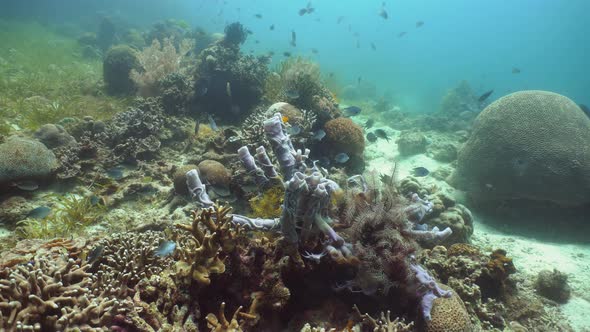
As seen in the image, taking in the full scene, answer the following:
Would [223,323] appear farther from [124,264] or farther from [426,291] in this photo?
[426,291]

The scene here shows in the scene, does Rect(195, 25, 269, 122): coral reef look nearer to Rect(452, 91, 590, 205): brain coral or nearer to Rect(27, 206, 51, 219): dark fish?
Rect(27, 206, 51, 219): dark fish

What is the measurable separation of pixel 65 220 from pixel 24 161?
1778 millimetres

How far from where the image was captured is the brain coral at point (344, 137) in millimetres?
7734

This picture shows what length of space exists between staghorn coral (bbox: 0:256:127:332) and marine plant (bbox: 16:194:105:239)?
2138mm

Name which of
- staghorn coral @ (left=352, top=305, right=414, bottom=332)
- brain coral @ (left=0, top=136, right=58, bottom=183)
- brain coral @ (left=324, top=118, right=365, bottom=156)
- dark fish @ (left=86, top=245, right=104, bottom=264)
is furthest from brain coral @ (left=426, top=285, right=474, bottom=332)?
brain coral @ (left=0, top=136, right=58, bottom=183)

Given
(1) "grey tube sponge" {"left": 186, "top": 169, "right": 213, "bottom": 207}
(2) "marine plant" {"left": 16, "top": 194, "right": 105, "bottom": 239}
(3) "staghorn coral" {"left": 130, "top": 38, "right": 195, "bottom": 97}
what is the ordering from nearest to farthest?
(1) "grey tube sponge" {"left": 186, "top": 169, "right": 213, "bottom": 207}, (2) "marine plant" {"left": 16, "top": 194, "right": 105, "bottom": 239}, (3) "staghorn coral" {"left": 130, "top": 38, "right": 195, "bottom": 97}

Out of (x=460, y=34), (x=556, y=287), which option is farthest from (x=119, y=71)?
(x=460, y=34)

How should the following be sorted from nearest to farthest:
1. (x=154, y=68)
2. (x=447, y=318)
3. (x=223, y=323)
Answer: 1. (x=223, y=323)
2. (x=447, y=318)
3. (x=154, y=68)

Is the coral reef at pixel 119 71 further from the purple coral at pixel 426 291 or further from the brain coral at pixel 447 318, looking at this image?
the brain coral at pixel 447 318

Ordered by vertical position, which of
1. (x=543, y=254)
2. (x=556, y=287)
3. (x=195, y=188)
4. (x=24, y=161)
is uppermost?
(x=195, y=188)

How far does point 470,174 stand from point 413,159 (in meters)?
2.84

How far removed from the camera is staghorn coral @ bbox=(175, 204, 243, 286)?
279cm

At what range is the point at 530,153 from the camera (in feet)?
26.3

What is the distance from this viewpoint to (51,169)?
5.97 metres
